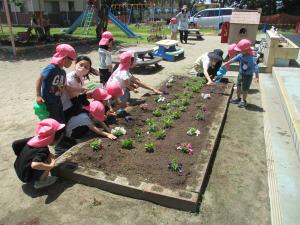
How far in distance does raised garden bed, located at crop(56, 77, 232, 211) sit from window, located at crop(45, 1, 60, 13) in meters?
31.1

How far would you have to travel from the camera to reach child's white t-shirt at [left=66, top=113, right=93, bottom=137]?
179 inches

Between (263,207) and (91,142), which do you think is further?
(91,142)

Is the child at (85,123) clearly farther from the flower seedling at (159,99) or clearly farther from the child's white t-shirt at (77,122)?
the flower seedling at (159,99)

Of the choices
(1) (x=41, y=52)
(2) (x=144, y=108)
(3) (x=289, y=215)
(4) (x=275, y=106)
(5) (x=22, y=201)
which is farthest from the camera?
(1) (x=41, y=52)

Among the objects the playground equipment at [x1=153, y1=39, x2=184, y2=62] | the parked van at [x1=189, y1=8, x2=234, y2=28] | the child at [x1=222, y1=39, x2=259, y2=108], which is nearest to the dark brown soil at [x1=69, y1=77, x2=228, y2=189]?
the child at [x1=222, y1=39, x2=259, y2=108]

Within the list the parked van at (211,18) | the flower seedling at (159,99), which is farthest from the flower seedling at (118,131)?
the parked van at (211,18)

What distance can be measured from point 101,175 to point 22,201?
90cm

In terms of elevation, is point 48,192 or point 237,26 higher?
point 237,26

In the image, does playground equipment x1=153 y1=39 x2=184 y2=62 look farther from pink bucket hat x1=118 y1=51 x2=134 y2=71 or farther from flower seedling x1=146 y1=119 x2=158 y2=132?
flower seedling x1=146 y1=119 x2=158 y2=132

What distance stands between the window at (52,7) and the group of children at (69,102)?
29721 millimetres

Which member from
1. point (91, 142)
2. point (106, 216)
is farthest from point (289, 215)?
point (91, 142)

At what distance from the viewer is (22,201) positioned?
3.51 m

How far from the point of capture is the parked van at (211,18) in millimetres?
26125

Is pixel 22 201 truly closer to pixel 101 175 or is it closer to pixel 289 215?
pixel 101 175
